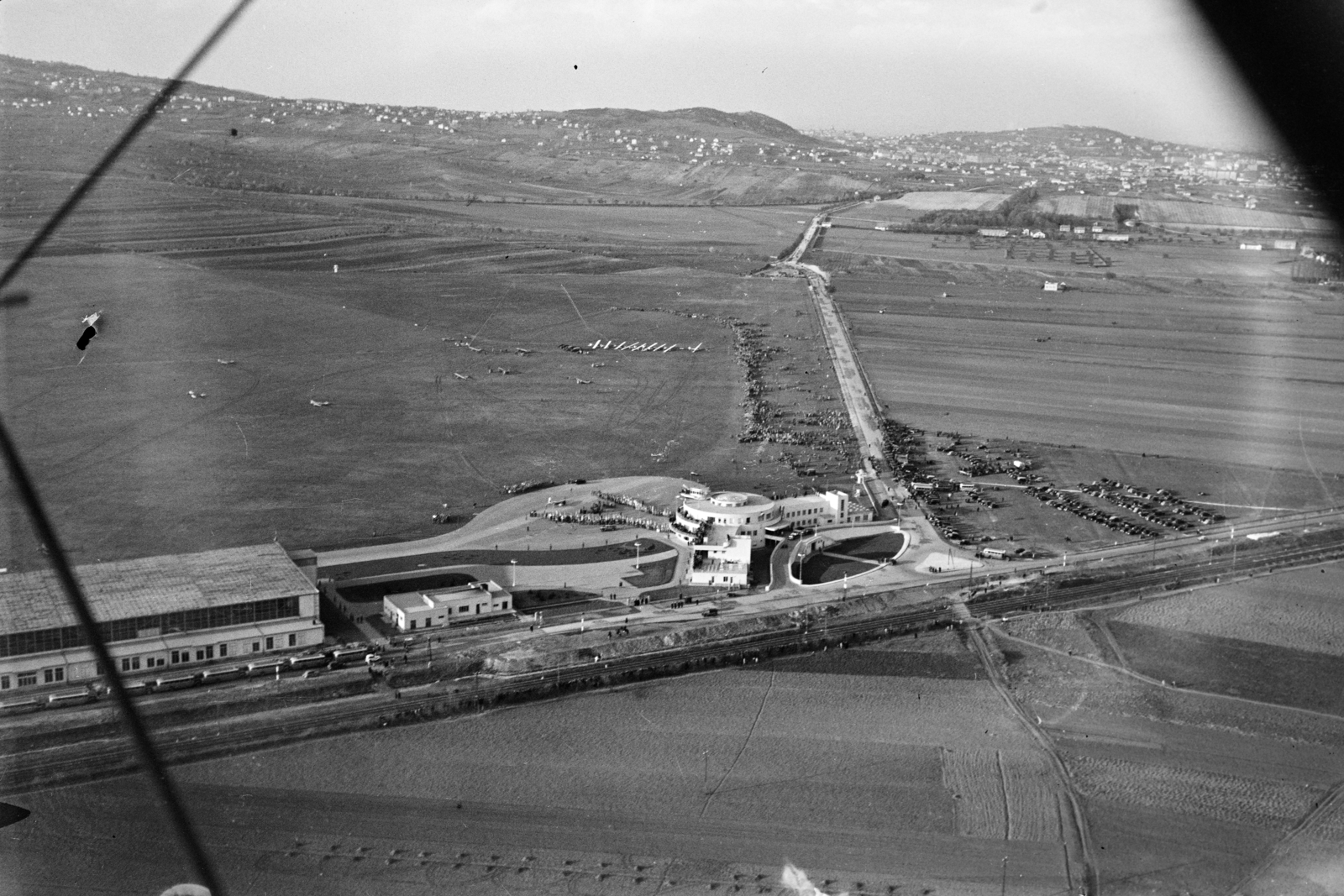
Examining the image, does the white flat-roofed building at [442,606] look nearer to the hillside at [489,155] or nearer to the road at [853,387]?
the road at [853,387]

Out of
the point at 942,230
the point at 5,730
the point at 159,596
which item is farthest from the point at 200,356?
the point at 942,230

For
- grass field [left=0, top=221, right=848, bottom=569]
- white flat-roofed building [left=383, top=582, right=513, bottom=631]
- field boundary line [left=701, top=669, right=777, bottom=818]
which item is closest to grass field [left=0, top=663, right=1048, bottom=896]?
field boundary line [left=701, top=669, right=777, bottom=818]

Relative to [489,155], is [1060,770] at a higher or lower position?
lower

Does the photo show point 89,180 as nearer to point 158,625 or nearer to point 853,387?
point 158,625

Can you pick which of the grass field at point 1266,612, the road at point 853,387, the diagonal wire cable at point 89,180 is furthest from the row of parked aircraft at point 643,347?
the diagonal wire cable at point 89,180

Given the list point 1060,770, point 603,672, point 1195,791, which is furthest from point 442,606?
point 1195,791

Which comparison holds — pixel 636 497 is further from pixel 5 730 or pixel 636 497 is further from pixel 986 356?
pixel 986 356
